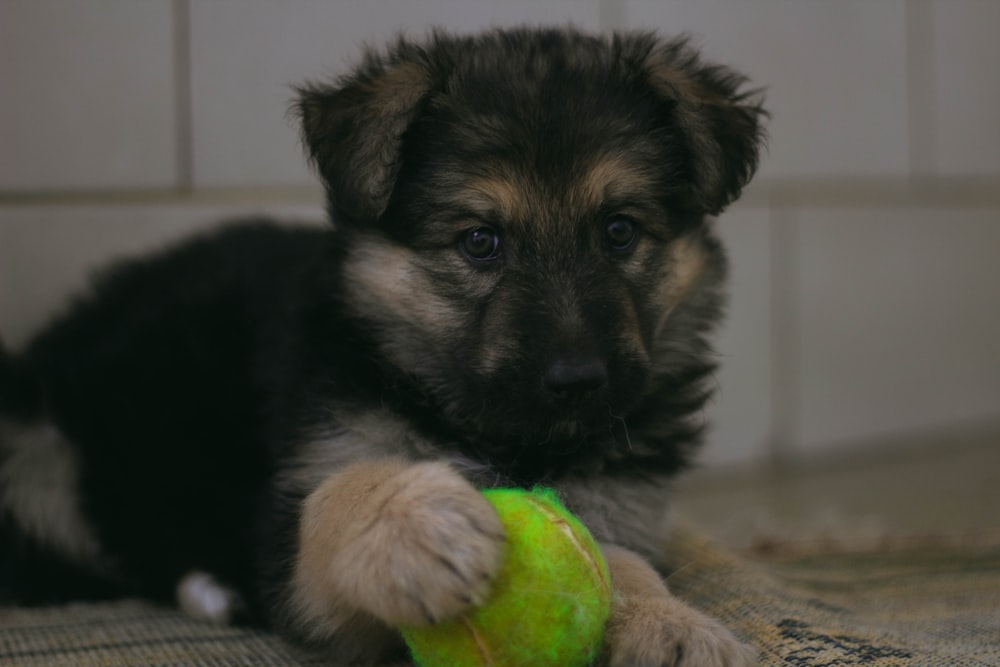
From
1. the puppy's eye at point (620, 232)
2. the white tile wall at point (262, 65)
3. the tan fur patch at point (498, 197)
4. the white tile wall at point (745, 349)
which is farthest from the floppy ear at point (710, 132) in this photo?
the white tile wall at point (745, 349)

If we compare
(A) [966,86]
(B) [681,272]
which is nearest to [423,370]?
(B) [681,272]

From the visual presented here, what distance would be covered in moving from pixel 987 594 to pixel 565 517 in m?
1.71

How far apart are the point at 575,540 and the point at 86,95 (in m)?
2.55

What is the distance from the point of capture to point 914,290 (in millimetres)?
6156

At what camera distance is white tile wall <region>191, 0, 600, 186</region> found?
399cm

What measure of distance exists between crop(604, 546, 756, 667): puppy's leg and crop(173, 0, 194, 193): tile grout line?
243cm

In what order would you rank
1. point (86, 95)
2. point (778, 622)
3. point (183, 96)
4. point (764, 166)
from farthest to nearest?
point (764, 166), point (183, 96), point (86, 95), point (778, 622)

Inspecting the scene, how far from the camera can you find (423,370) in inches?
111

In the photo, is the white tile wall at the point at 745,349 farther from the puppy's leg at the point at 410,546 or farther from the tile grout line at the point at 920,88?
the puppy's leg at the point at 410,546

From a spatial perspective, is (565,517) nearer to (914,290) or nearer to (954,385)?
(914,290)

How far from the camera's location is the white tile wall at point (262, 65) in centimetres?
399

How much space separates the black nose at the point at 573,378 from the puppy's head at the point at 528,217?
10 millimetres

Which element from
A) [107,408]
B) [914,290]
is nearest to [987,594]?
[107,408]

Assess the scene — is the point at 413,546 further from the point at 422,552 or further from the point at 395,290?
the point at 395,290
